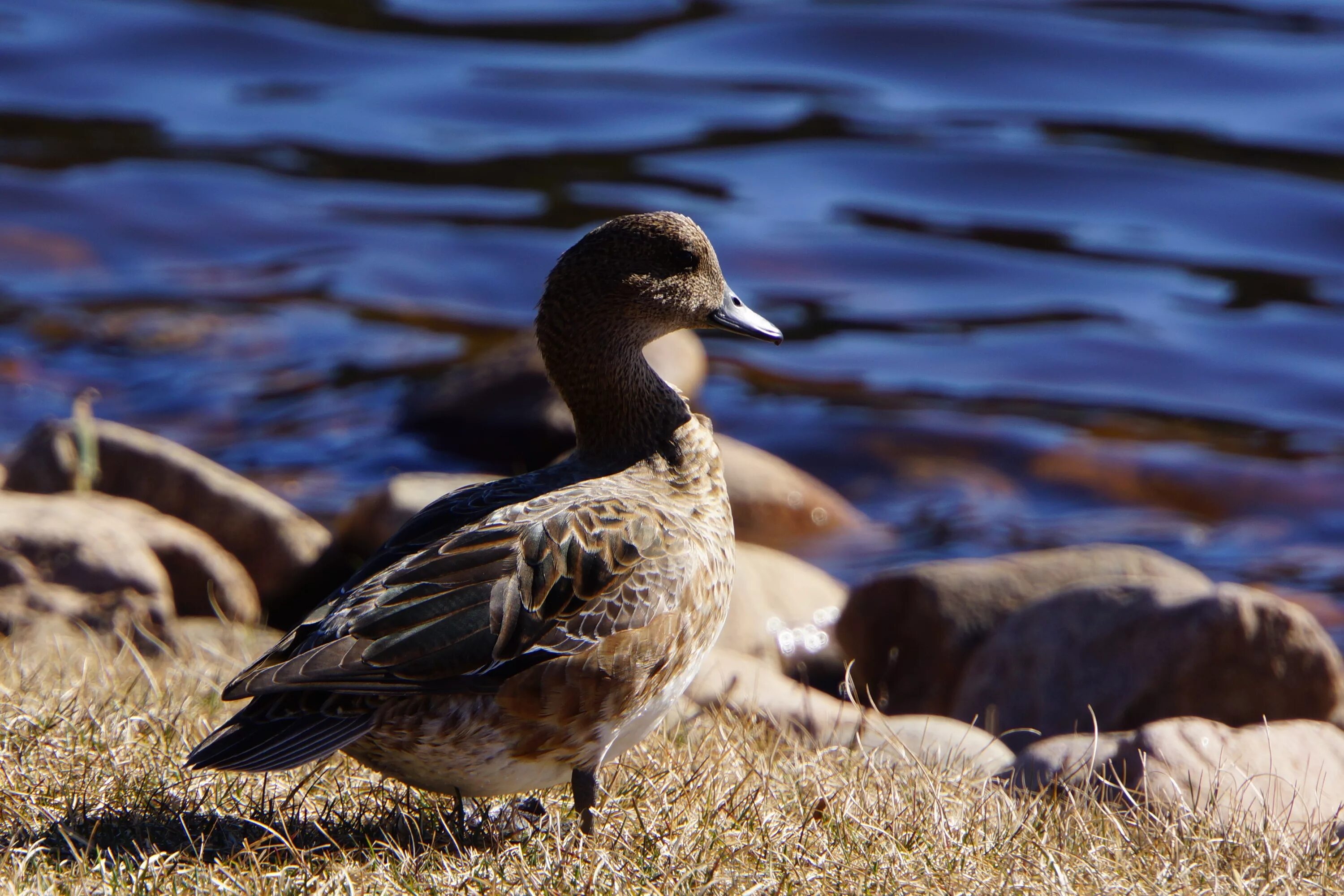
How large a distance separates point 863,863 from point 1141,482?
6.23 metres

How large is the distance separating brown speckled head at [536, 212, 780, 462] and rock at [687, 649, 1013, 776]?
0.92 m

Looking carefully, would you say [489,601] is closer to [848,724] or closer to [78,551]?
[848,724]

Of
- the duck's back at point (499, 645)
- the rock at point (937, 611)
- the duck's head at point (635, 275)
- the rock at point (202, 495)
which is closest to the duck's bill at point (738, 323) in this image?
the duck's head at point (635, 275)

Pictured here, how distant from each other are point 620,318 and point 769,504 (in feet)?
14.4

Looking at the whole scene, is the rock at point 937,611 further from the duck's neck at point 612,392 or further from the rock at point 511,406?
the rock at point 511,406

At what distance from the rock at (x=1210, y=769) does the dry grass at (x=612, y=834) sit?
0.14m

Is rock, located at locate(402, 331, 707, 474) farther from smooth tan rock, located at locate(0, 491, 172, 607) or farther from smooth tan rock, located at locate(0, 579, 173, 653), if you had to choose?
smooth tan rock, located at locate(0, 579, 173, 653)

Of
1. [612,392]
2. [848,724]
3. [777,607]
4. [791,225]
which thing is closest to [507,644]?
[612,392]

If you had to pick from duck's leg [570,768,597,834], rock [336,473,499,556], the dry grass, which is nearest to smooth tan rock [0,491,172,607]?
rock [336,473,499,556]

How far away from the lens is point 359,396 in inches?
406

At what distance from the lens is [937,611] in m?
6.44

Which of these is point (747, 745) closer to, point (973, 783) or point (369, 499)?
point (973, 783)

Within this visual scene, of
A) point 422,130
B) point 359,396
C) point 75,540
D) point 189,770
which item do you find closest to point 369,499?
point 75,540

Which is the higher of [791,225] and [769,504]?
[791,225]
